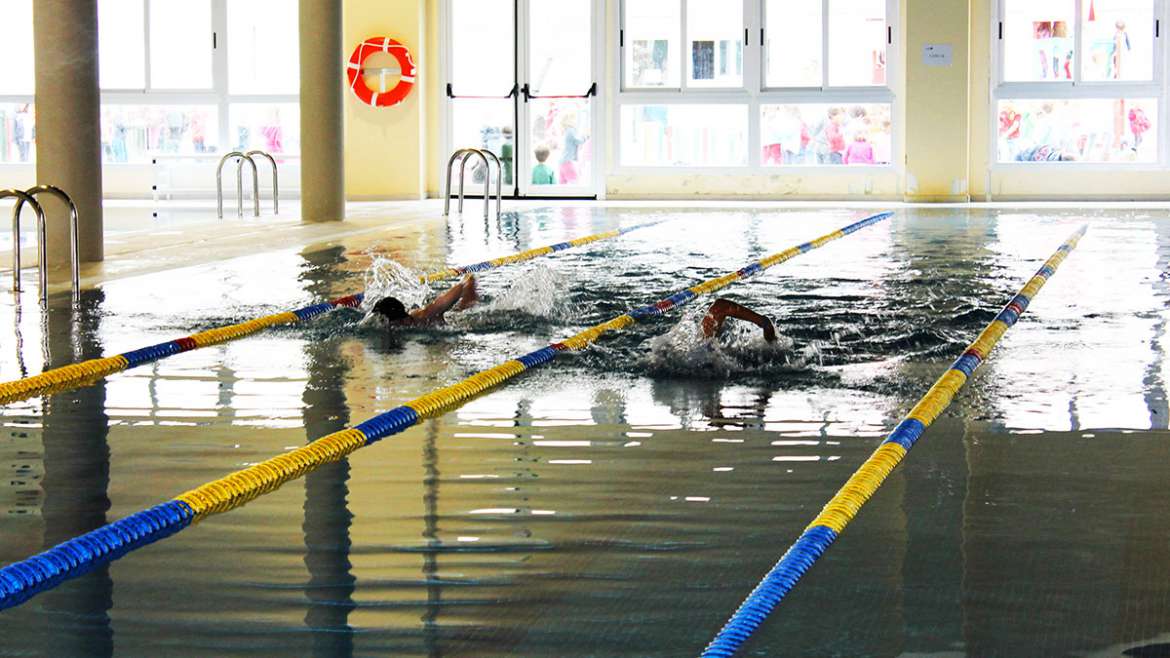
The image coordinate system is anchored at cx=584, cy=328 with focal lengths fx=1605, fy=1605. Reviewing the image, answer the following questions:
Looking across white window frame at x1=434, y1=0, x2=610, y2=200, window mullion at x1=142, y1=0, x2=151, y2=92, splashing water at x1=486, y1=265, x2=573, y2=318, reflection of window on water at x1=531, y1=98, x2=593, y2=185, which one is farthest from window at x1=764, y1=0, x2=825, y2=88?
splashing water at x1=486, y1=265, x2=573, y2=318

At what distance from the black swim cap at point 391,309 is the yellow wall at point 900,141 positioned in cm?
1226

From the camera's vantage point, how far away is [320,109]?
14.8 metres

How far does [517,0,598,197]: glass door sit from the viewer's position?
18.8 metres

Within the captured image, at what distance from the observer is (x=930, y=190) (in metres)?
17.9

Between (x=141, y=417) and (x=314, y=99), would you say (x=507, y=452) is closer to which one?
(x=141, y=417)

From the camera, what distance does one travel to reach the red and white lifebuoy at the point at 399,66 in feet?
60.8

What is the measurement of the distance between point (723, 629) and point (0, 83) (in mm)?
18975

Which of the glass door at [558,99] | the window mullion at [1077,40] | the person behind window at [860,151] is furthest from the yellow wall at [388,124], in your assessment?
the window mullion at [1077,40]

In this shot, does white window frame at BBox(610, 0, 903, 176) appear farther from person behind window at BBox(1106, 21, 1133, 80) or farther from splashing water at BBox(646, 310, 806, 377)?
splashing water at BBox(646, 310, 806, 377)

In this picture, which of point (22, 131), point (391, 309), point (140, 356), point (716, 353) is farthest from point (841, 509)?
point (22, 131)

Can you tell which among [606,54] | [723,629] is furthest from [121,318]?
[606,54]

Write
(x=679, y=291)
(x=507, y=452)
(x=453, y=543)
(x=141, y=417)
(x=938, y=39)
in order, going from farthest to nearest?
(x=938, y=39) < (x=679, y=291) < (x=141, y=417) < (x=507, y=452) < (x=453, y=543)

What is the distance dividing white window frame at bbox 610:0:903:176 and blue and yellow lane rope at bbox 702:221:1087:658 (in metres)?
12.6

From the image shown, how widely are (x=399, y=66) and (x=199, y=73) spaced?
265 cm
